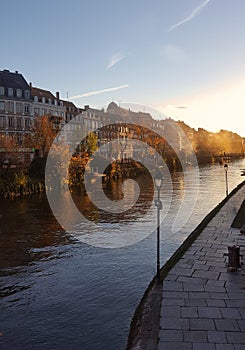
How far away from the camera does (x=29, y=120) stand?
229 feet

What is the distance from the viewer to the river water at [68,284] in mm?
9336

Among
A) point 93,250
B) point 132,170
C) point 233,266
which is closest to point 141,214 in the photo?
point 93,250

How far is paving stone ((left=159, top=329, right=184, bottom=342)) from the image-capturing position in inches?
294

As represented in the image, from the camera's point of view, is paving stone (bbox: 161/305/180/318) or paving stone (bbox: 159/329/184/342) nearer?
paving stone (bbox: 159/329/184/342)

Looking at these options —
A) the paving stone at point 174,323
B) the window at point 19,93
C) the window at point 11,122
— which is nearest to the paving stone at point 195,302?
the paving stone at point 174,323

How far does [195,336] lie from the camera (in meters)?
7.59

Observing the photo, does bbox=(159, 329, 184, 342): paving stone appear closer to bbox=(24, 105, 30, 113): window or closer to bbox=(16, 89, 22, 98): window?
bbox=(16, 89, 22, 98): window

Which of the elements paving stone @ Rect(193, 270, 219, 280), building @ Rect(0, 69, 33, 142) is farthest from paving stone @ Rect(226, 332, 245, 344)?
building @ Rect(0, 69, 33, 142)

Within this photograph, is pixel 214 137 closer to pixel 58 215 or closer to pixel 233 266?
pixel 58 215

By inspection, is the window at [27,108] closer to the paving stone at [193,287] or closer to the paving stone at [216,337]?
the paving stone at [193,287]

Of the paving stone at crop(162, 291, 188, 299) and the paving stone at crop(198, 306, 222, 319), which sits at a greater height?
the paving stone at crop(162, 291, 188, 299)

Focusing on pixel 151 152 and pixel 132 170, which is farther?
pixel 151 152

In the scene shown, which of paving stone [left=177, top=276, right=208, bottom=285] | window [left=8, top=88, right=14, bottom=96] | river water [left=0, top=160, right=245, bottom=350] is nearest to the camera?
river water [left=0, top=160, right=245, bottom=350]

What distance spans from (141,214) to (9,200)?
1532cm
